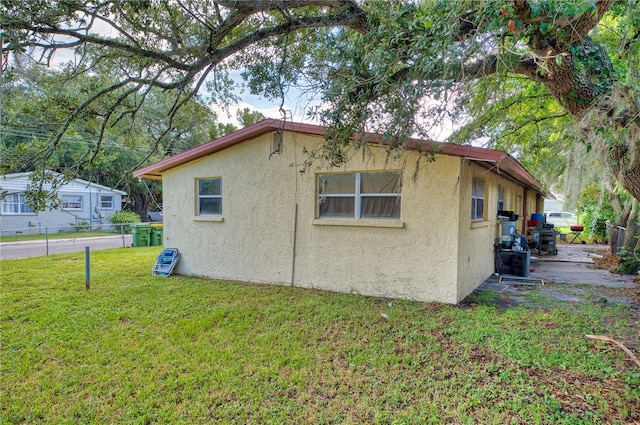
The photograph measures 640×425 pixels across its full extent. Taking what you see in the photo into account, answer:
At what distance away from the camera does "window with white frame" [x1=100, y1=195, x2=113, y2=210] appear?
76.4 feet

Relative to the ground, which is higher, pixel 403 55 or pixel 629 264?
pixel 403 55

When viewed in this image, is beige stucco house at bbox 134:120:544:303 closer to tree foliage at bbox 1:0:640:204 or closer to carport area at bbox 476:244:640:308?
carport area at bbox 476:244:640:308

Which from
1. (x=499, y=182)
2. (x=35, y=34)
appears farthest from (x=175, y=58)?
(x=499, y=182)

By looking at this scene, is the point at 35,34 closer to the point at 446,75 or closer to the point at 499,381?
the point at 446,75

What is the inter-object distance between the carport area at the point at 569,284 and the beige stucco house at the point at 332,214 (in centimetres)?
54

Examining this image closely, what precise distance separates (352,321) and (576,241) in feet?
56.6

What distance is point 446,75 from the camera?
3.51 metres

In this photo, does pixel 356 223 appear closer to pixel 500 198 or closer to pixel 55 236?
pixel 500 198

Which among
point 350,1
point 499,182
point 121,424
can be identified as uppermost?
point 350,1

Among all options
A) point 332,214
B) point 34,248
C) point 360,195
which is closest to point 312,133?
point 360,195

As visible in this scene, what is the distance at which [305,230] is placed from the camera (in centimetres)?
704

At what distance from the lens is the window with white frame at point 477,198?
6.76 metres

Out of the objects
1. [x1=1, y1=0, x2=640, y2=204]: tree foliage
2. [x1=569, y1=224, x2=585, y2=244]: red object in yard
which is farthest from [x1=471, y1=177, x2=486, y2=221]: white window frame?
[x1=569, y1=224, x2=585, y2=244]: red object in yard

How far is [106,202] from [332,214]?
895 inches
